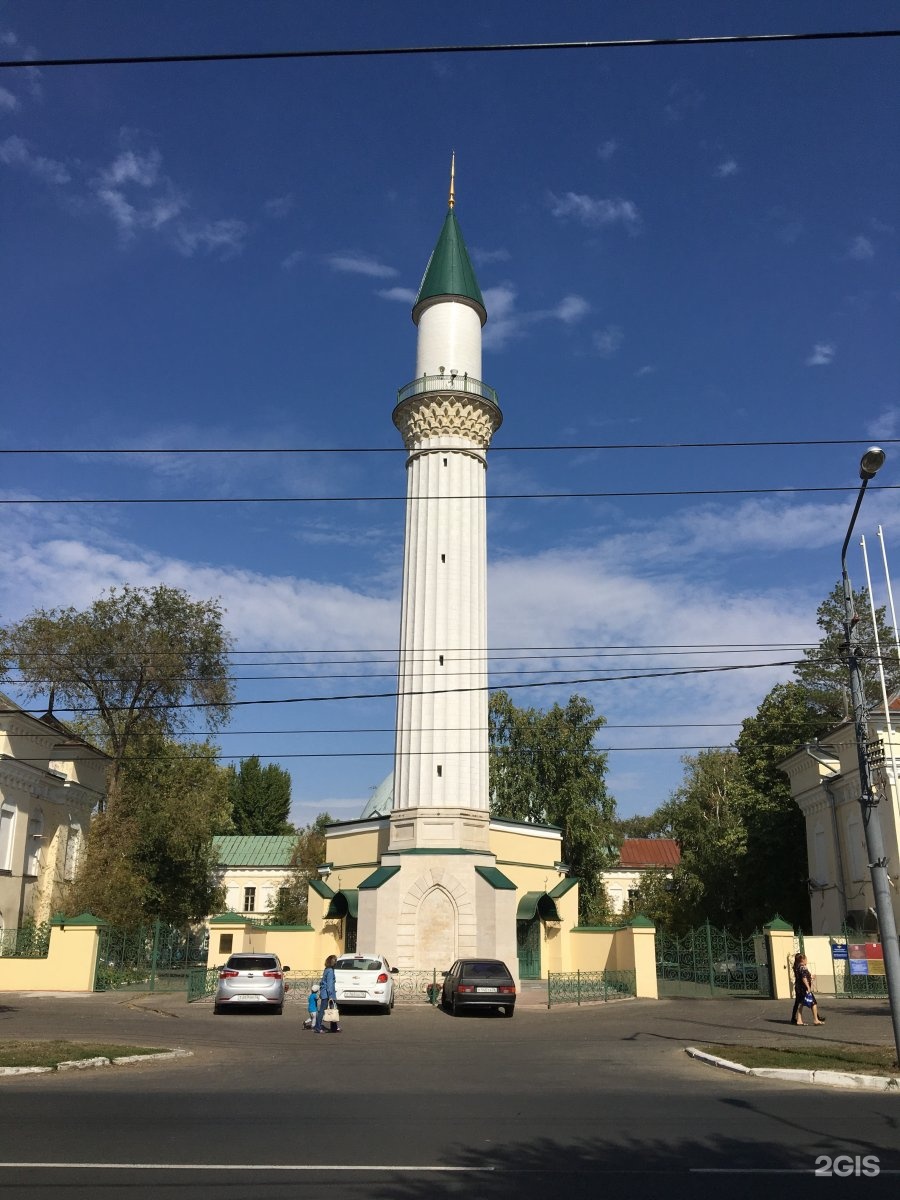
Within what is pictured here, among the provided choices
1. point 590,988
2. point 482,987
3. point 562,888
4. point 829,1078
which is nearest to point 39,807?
point 562,888

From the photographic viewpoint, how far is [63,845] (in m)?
39.0

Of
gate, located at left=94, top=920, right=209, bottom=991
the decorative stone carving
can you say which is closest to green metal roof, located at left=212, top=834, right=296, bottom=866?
gate, located at left=94, top=920, right=209, bottom=991

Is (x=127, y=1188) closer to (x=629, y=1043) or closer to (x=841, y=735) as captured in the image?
(x=629, y=1043)

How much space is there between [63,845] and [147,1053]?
85.8 feet

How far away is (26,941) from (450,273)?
29.7 metres

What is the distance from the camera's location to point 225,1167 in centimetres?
787

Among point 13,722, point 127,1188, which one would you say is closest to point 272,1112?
point 127,1188

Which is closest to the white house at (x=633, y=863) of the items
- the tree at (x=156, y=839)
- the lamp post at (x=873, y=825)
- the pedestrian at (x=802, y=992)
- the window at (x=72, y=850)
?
the tree at (x=156, y=839)

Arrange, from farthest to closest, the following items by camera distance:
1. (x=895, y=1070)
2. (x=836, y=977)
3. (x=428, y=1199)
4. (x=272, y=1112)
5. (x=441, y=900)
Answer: (x=441, y=900) < (x=836, y=977) < (x=895, y=1070) < (x=272, y=1112) < (x=428, y=1199)

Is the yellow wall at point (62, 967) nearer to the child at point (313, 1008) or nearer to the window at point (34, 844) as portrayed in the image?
the window at point (34, 844)

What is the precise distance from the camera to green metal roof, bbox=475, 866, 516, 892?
110 feet

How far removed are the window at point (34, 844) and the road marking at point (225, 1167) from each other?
102 feet

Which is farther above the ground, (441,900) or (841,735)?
(841,735)

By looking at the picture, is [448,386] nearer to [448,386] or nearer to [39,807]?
[448,386]
